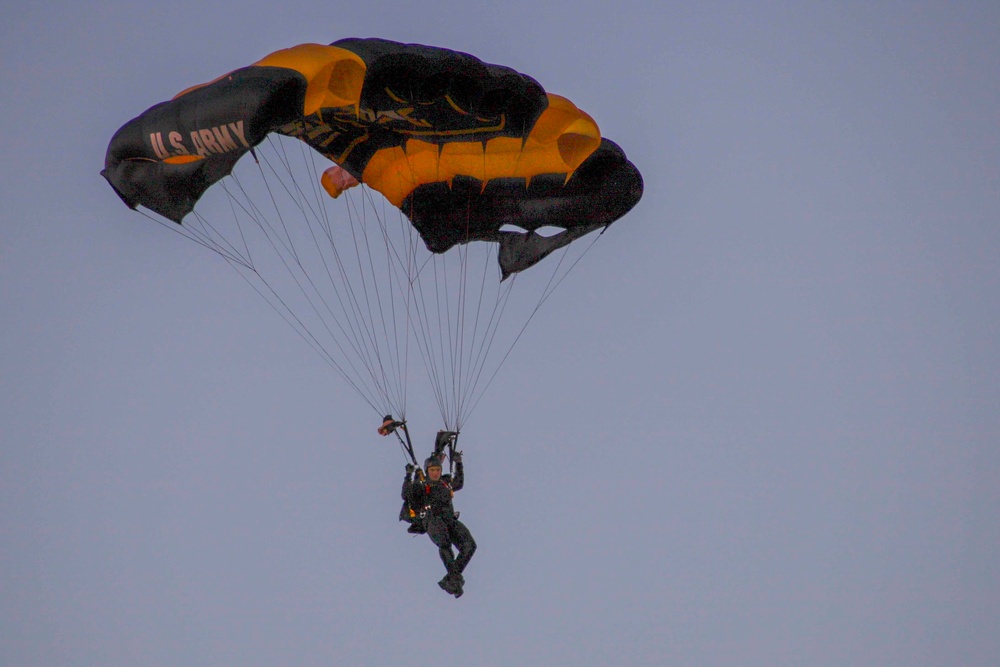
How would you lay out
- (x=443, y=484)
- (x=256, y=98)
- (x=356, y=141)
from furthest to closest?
1. (x=356, y=141)
2. (x=443, y=484)
3. (x=256, y=98)

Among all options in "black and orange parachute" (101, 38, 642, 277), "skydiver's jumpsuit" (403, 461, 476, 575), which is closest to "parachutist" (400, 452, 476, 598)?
"skydiver's jumpsuit" (403, 461, 476, 575)

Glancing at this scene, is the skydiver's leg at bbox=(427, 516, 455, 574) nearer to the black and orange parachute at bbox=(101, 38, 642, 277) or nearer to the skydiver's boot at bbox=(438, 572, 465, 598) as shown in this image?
the skydiver's boot at bbox=(438, 572, 465, 598)

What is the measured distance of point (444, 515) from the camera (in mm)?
17094

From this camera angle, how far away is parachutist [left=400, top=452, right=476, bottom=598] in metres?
17.0

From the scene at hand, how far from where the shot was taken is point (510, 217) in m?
19.2

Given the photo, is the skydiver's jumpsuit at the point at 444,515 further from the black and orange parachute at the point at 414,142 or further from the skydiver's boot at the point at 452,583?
the black and orange parachute at the point at 414,142

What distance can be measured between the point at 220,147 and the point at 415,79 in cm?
227

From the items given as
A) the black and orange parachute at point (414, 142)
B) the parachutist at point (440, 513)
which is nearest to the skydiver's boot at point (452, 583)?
the parachutist at point (440, 513)

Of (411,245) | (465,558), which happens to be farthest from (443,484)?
(411,245)

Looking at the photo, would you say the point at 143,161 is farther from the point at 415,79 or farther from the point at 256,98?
the point at 415,79

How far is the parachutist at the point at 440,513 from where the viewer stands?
55.6 feet

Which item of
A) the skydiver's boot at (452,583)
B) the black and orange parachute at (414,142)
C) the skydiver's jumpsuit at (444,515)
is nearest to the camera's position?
the black and orange parachute at (414,142)

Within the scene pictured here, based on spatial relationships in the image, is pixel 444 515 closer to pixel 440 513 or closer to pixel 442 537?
pixel 440 513

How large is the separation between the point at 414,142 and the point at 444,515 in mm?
4737
